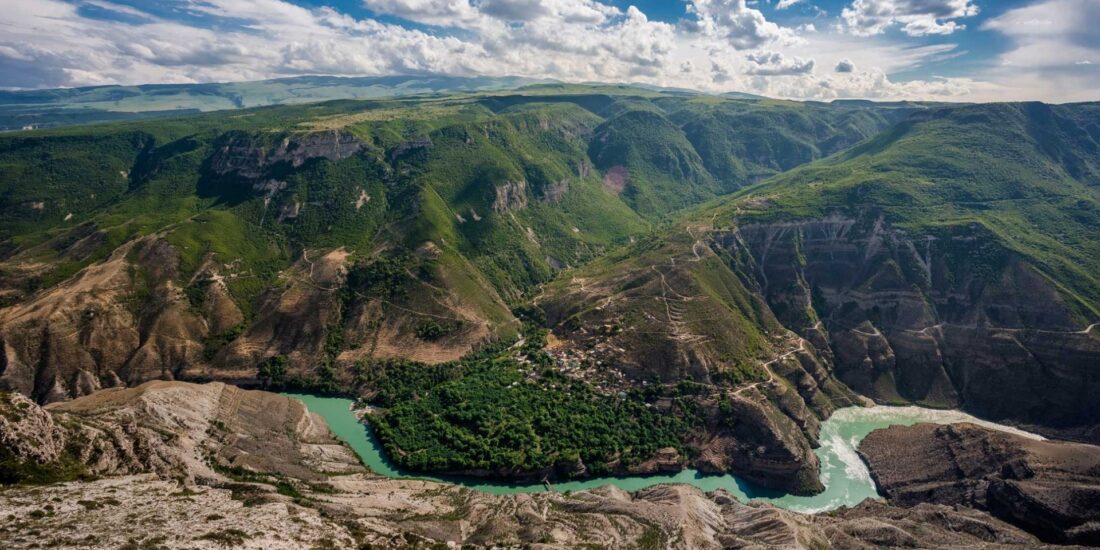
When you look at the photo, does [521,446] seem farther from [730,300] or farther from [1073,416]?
[1073,416]

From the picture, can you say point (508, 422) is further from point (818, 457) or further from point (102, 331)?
point (102, 331)

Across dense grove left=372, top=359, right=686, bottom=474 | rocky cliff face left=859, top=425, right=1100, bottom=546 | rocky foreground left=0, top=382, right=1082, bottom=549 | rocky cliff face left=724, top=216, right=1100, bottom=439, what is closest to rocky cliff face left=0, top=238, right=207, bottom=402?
rocky foreground left=0, top=382, right=1082, bottom=549

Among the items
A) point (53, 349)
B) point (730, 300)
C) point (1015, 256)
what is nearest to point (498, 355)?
point (730, 300)

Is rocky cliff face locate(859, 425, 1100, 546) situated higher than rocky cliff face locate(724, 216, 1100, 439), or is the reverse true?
rocky cliff face locate(724, 216, 1100, 439)

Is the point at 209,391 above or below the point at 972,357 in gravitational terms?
below

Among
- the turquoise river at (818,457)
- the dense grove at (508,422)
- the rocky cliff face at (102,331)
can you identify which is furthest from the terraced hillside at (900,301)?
the rocky cliff face at (102,331)

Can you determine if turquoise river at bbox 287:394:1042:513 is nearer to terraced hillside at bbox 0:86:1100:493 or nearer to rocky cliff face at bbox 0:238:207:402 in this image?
terraced hillside at bbox 0:86:1100:493
